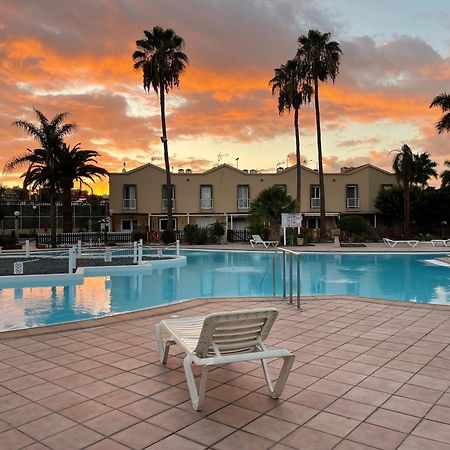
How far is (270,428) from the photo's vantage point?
3232 millimetres

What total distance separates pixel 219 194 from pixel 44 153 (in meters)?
14.7

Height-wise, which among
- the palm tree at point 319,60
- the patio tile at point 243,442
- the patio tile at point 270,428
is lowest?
the patio tile at point 270,428

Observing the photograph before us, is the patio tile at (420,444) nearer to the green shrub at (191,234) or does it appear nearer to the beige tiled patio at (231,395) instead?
the beige tiled patio at (231,395)

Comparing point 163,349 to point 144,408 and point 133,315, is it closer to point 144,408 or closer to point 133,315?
point 144,408

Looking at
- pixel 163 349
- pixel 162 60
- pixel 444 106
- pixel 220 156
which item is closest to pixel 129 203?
pixel 220 156

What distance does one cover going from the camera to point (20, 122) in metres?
27.6

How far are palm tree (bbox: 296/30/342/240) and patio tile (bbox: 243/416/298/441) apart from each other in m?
27.7

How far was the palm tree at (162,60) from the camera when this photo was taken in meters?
30.4

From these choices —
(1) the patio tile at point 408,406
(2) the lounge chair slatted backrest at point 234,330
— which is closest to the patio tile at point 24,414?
(2) the lounge chair slatted backrest at point 234,330

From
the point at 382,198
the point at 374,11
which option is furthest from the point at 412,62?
the point at 382,198

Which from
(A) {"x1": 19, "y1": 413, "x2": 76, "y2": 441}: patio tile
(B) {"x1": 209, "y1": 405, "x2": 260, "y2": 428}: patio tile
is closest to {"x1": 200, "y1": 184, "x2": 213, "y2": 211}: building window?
(B) {"x1": 209, "y1": 405, "x2": 260, "y2": 428}: patio tile

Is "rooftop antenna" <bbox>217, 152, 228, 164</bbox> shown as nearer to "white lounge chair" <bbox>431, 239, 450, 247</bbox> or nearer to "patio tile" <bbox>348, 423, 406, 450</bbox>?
"white lounge chair" <bbox>431, 239, 450, 247</bbox>

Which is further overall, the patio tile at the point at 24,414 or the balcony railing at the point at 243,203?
the balcony railing at the point at 243,203

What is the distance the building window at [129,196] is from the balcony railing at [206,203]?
18.8ft
